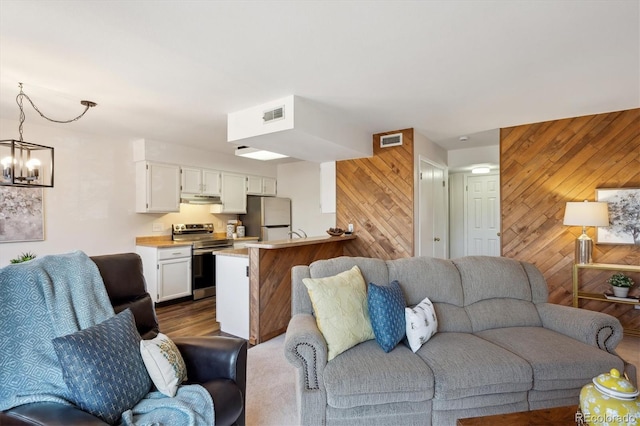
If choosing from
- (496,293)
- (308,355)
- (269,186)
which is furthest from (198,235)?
(496,293)

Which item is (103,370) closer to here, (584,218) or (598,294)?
(584,218)

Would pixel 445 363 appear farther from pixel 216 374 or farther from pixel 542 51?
pixel 542 51

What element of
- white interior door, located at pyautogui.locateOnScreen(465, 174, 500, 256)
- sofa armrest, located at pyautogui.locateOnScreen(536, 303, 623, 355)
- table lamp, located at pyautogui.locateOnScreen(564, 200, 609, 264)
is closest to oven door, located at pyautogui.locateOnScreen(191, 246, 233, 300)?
sofa armrest, located at pyautogui.locateOnScreen(536, 303, 623, 355)

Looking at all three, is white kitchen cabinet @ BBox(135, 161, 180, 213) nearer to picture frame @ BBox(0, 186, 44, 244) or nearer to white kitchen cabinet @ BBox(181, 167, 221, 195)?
white kitchen cabinet @ BBox(181, 167, 221, 195)

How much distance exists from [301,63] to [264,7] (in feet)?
2.07

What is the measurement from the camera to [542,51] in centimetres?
214

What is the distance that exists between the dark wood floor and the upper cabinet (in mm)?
2226

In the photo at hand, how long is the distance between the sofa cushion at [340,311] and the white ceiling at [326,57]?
157 centimetres

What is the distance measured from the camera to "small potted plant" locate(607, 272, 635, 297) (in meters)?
3.17

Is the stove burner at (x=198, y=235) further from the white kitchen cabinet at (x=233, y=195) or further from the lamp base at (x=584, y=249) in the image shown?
the lamp base at (x=584, y=249)

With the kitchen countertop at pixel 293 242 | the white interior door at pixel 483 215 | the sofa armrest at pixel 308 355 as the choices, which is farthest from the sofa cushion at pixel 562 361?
the white interior door at pixel 483 215

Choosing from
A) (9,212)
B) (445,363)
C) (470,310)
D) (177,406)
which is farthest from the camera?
(9,212)

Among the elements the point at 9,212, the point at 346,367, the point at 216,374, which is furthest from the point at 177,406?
the point at 9,212

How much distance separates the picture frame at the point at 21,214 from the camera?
3.44 metres
